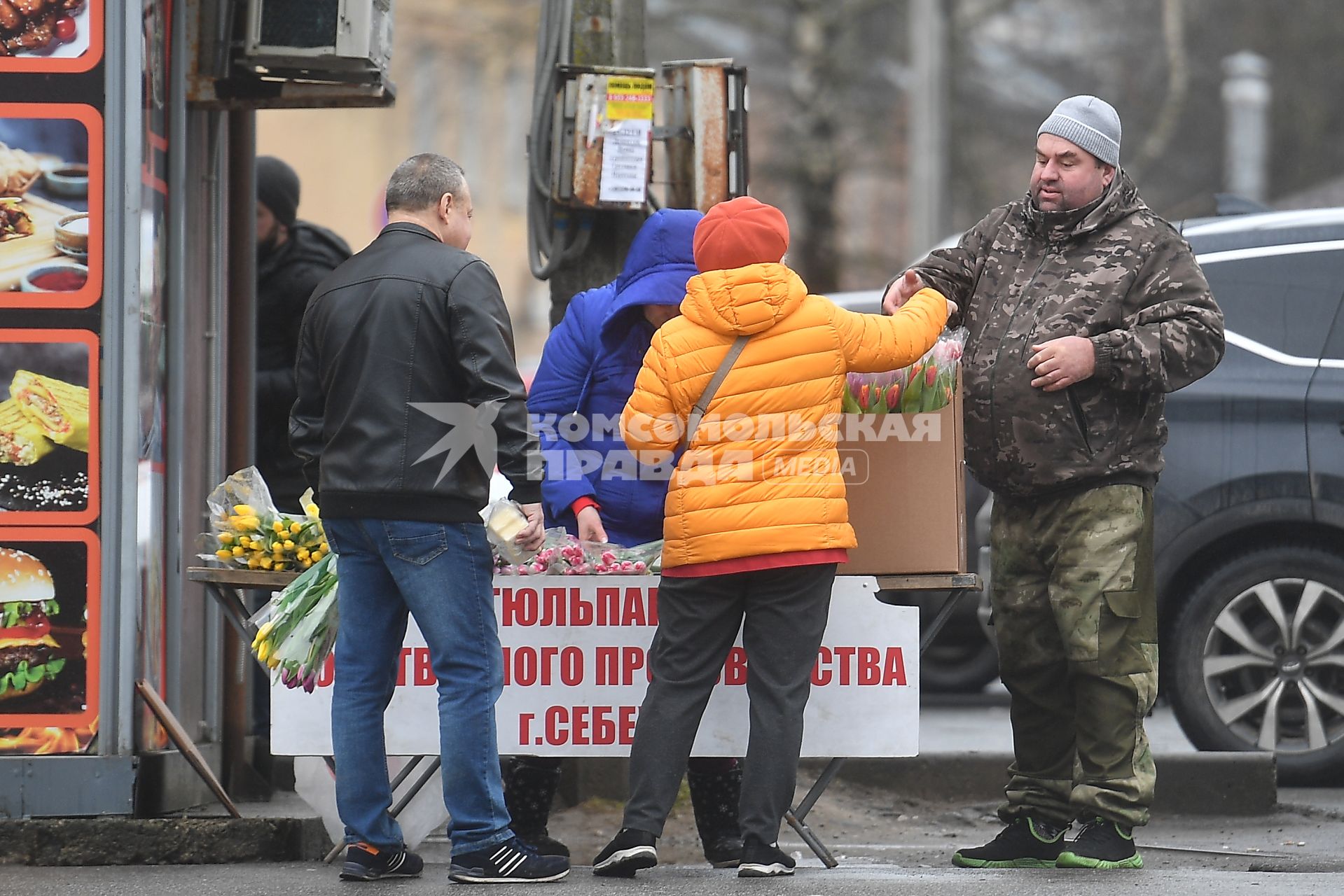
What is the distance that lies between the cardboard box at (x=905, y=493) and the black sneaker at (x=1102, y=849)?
31.1 inches

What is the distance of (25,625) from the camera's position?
214 inches

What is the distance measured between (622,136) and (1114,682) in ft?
8.02

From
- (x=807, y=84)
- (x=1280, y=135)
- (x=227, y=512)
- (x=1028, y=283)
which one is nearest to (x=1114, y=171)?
(x=1028, y=283)

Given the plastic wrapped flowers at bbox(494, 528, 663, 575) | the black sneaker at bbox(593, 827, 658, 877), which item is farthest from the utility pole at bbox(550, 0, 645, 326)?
the black sneaker at bbox(593, 827, 658, 877)

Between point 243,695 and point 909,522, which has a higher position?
point 909,522

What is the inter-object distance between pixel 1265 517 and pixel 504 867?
3.46 m

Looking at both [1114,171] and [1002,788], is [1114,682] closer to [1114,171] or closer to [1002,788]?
[1114,171]

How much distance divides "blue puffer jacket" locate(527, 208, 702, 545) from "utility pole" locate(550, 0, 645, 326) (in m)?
1.09

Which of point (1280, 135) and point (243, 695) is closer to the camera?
point (243, 695)

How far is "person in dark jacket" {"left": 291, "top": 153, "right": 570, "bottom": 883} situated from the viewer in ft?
16.0

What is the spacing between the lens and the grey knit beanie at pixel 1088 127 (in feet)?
17.2

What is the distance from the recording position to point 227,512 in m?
5.52

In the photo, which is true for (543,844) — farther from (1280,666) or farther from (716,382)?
(1280,666)
